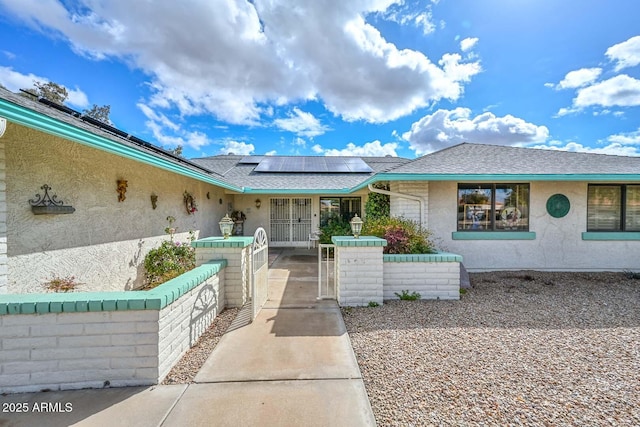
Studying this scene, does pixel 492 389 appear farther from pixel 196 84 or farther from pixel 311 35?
pixel 196 84

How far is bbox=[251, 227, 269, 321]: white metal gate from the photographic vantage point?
4.02 m

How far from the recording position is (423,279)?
4930mm

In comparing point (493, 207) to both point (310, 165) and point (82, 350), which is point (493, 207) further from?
point (310, 165)

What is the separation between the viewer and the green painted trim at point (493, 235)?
22.4 ft

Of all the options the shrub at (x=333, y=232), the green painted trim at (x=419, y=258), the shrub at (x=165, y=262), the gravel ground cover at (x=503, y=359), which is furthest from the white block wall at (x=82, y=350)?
the shrub at (x=333, y=232)

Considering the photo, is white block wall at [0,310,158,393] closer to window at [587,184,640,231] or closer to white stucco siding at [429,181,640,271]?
white stucco siding at [429,181,640,271]

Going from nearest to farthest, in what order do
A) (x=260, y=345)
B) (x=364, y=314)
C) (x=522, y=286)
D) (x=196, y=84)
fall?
(x=260, y=345) → (x=364, y=314) → (x=522, y=286) → (x=196, y=84)

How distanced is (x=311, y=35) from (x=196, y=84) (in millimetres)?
4985

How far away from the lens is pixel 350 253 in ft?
15.1

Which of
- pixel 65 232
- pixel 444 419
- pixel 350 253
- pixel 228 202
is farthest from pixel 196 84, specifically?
pixel 444 419

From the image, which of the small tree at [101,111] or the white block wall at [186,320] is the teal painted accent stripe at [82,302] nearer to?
the white block wall at [186,320]

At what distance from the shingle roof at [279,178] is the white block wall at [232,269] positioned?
20.1ft

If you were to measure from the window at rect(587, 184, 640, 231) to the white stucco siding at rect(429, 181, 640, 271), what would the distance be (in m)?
0.30

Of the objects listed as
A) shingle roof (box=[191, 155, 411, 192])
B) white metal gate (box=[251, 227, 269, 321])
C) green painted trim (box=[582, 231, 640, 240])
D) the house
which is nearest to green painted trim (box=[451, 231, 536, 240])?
the house
